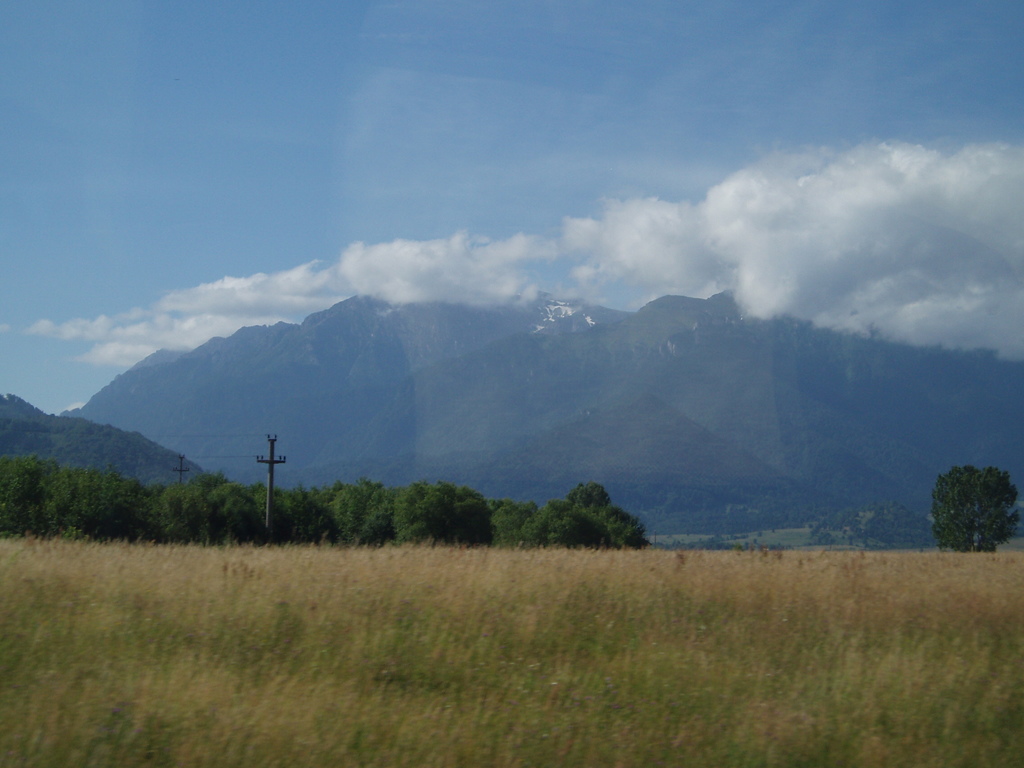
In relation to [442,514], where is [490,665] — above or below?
above

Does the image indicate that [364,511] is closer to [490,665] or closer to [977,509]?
[977,509]

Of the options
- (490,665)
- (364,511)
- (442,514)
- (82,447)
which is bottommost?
(364,511)

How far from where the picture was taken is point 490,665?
7977 millimetres

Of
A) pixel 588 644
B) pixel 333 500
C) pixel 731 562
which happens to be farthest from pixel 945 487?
pixel 588 644

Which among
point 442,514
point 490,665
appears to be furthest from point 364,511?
point 490,665

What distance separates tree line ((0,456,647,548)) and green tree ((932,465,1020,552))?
95.9 feet

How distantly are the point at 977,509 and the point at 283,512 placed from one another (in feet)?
222

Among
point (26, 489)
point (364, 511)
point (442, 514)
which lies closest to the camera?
point (26, 489)

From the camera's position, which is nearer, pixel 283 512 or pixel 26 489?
pixel 26 489

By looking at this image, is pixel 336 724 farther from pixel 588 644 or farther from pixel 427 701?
pixel 588 644

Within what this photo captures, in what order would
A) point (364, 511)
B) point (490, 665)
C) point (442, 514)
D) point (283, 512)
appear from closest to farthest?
point (490, 665) → point (442, 514) → point (283, 512) → point (364, 511)

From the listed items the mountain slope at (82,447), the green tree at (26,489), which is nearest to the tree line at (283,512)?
the green tree at (26,489)

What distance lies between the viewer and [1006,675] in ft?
26.9

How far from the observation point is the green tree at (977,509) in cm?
7725
